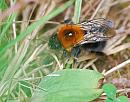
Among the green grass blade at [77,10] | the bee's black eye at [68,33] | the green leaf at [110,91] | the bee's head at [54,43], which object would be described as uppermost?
the green grass blade at [77,10]

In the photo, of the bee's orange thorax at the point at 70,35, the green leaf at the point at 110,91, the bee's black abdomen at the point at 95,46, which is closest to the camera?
the green leaf at the point at 110,91

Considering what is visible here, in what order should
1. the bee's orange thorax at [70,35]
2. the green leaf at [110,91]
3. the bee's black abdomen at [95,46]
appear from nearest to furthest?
1. the green leaf at [110,91]
2. the bee's orange thorax at [70,35]
3. the bee's black abdomen at [95,46]

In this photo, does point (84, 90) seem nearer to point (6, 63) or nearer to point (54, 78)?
point (54, 78)

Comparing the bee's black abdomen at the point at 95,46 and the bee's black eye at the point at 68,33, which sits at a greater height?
the bee's black abdomen at the point at 95,46

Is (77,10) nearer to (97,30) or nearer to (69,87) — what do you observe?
(97,30)

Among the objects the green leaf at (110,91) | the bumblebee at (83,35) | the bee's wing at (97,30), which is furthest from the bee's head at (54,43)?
the green leaf at (110,91)

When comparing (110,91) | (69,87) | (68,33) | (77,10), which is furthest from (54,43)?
(110,91)

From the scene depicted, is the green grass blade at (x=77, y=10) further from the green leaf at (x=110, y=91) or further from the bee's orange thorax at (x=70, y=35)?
the green leaf at (x=110, y=91)
